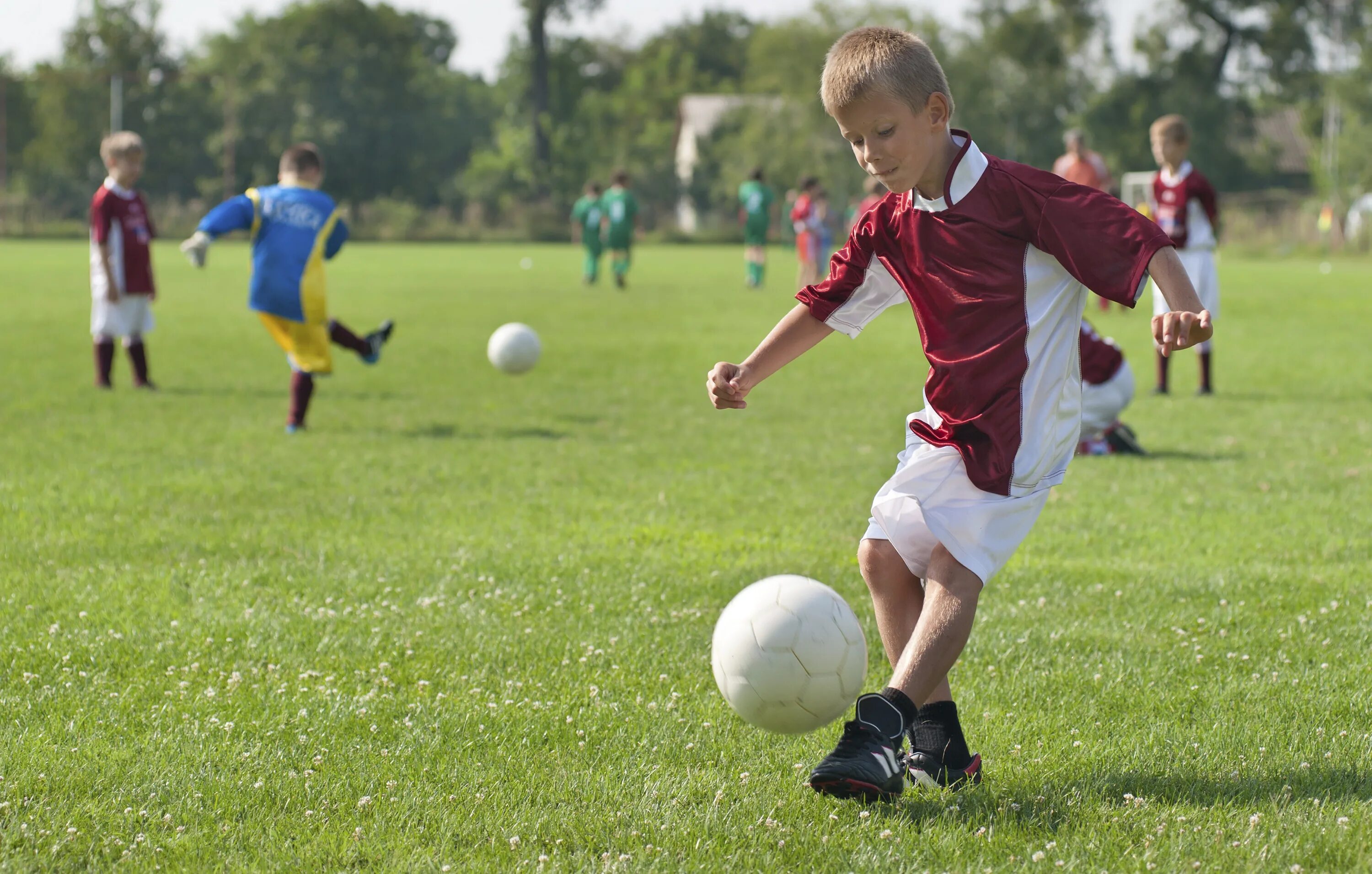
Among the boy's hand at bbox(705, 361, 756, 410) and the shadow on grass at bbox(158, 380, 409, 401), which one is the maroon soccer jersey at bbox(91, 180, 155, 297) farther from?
the boy's hand at bbox(705, 361, 756, 410)

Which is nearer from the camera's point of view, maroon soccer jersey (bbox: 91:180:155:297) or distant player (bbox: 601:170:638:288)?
maroon soccer jersey (bbox: 91:180:155:297)

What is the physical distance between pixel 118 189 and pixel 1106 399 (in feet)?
27.0

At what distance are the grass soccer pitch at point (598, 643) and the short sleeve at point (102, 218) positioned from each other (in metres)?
1.40

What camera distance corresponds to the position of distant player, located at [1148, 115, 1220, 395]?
39.3 ft

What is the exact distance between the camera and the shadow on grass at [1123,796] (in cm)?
339

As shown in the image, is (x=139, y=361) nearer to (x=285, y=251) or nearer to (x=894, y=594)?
(x=285, y=251)

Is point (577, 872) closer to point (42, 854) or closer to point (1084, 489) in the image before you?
point (42, 854)

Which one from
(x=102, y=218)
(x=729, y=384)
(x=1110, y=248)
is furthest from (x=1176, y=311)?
(x=102, y=218)

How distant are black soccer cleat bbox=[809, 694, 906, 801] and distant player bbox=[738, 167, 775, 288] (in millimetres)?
25908

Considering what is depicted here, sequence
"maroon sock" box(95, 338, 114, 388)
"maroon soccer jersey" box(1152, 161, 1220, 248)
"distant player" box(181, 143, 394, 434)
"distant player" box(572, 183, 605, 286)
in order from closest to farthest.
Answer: "distant player" box(181, 143, 394, 434) < "maroon soccer jersey" box(1152, 161, 1220, 248) < "maroon sock" box(95, 338, 114, 388) < "distant player" box(572, 183, 605, 286)

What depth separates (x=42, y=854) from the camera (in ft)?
10.3

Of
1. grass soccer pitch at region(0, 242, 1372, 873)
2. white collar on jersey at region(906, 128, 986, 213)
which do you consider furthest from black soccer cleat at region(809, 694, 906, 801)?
white collar on jersey at region(906, 128, 986, 213)

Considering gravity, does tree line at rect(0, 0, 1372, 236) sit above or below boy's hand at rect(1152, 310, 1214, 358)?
above

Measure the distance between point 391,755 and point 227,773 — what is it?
1.36 feet
